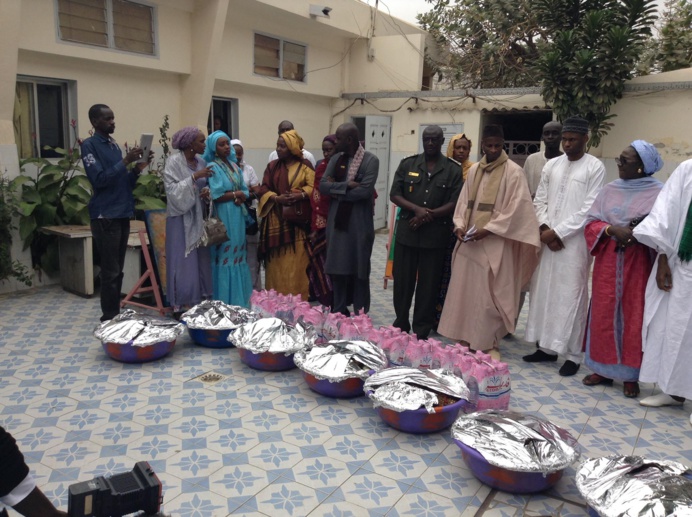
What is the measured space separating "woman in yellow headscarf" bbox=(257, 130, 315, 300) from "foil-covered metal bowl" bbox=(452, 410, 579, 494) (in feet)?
9.62

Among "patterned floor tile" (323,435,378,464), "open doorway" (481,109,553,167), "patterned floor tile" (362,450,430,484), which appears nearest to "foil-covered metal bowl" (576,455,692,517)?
"patterned floor tile" (362,450,430,484)

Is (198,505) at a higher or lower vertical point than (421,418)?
lower

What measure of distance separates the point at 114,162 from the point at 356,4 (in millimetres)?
7258

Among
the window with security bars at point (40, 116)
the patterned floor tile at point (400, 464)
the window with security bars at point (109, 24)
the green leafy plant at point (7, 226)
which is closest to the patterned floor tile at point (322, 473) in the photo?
Result: the patterned floor tile at point (400, 464)

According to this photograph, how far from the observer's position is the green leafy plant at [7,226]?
5781 mm

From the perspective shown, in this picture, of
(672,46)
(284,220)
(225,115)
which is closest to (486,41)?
(672,46)

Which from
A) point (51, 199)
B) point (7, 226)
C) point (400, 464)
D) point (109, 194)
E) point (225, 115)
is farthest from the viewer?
point (225, 115)

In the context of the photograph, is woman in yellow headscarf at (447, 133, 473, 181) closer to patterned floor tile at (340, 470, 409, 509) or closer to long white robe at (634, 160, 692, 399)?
long white robe at (634, 160, 692, 399)

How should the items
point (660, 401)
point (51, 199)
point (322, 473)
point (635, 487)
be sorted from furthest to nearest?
point (51, 199) < point (660, 401) < point (322, 473) < point (635, 487)

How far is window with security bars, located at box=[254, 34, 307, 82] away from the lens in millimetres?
9336

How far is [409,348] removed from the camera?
3.82 m

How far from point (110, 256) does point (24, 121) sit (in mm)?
2723

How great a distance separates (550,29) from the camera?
9.14 meters

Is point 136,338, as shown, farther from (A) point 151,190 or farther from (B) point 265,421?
(A) point 151,190
